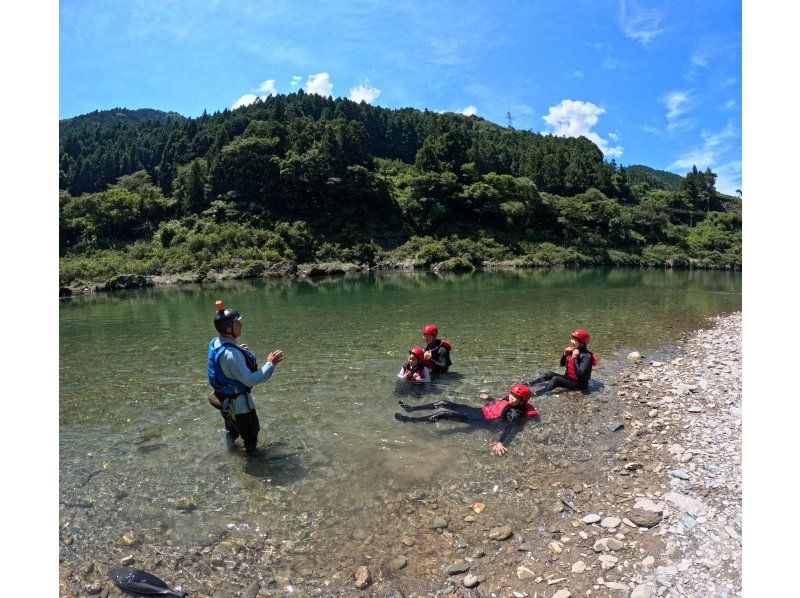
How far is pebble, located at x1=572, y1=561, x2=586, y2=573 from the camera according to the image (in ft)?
14.9

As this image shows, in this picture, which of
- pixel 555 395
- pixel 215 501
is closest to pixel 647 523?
pixel 555 395

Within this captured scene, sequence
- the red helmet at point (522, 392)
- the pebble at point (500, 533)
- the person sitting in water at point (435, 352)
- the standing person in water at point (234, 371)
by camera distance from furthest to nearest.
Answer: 1. the person sitting in water at point (435, 352)
2. the red helmet at point (522, 392)
3. the standing person in water at point (234, 371)
4. the pebble at point (500, 533)

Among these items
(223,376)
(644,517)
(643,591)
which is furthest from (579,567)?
(223,376)

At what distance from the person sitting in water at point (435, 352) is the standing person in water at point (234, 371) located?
5332 millimetres

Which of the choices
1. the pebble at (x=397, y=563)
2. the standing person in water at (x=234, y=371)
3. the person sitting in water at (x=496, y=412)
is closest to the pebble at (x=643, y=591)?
the pebble at (x=397, y=563)

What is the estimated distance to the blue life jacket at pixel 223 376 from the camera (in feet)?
22.5

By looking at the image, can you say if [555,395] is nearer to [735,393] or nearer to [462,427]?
[462,427]

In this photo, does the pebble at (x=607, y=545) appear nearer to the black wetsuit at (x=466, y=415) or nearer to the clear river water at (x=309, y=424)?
the clear river water at (x=309, y=424)

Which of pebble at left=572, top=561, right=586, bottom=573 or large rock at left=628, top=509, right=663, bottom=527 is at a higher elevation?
large rock at left=628, top=509, right=663, bottom=527

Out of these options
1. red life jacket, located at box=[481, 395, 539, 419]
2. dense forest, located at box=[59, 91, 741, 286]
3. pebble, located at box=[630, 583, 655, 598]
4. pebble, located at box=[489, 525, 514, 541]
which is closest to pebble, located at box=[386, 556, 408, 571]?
pebble, located at box=[489, 525, 514, 541]

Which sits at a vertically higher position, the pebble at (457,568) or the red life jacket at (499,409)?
the red life jacket at (499,409)

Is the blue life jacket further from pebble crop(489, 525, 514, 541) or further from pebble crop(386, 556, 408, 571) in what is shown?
pebble crop(489, 525, 514, 541)

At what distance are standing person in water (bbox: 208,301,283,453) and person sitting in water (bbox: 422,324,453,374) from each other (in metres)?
5.33

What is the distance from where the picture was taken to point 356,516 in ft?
19.4
